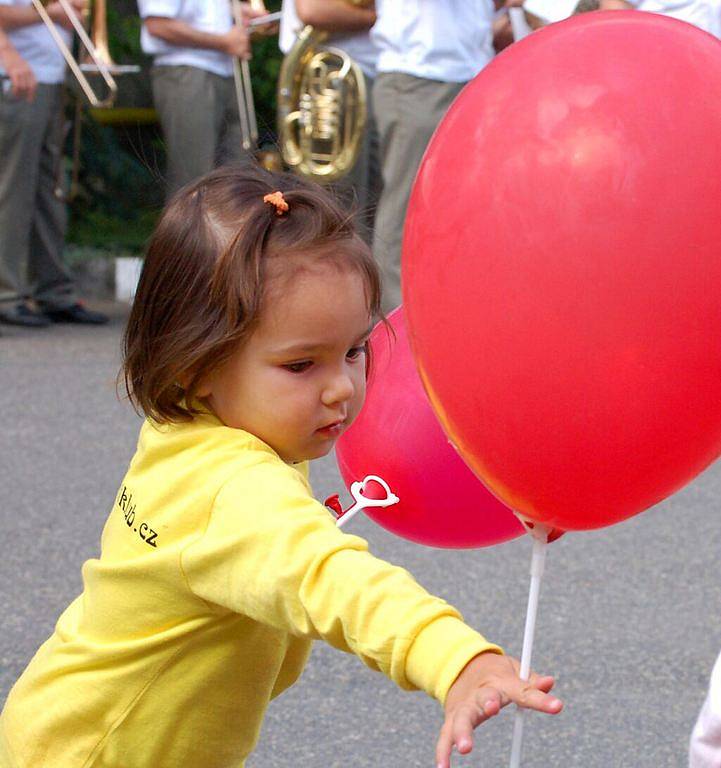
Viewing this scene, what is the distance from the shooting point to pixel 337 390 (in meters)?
1.83

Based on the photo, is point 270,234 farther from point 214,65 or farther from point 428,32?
point 214,65

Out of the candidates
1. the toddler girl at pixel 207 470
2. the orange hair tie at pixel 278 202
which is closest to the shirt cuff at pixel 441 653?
the toddler girl at pixel 207 470

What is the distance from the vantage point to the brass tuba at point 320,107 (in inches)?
259

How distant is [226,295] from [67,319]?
5291 millimetres

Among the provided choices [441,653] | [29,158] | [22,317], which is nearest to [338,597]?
[441,653]

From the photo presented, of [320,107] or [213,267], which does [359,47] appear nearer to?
[320,107]

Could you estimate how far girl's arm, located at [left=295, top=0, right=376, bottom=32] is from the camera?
6.18m

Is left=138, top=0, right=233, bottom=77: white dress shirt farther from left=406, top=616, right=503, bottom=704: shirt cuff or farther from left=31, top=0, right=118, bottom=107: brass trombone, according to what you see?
left=406, top=616, right=503, bottom=704: shirt cuff

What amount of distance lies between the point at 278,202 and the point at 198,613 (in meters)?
0.49

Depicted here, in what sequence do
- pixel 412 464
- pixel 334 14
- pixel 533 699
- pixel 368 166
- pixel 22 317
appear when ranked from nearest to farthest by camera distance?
pixel 533 699 < pixel 412 464 < pixel 334 14 < pixel 22 317 < pixel 368 166

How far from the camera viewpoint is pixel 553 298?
1.59 m

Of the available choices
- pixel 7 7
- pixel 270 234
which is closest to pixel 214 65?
pixel 7 7

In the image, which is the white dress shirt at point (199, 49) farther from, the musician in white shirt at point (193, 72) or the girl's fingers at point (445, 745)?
the girl's fingers at point (445, 745)

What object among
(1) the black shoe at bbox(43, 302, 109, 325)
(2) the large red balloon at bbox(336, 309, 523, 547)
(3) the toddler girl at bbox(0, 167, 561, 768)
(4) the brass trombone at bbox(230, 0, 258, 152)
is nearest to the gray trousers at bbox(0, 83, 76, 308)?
(1) the black shoe at bbox(43, 302, 109, 325)
